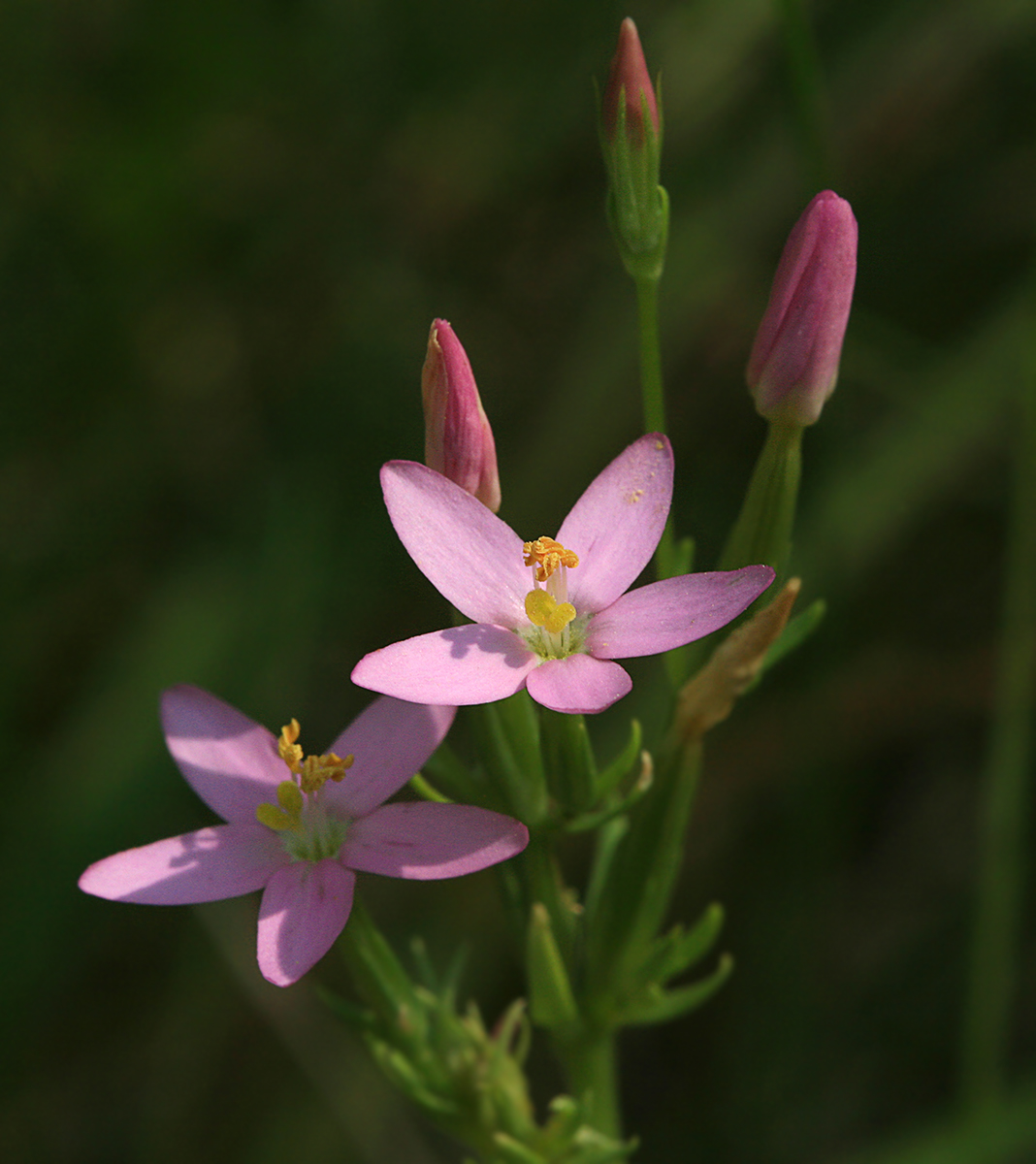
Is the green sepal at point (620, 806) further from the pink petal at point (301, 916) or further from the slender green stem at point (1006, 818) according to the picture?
the slender green stem at point (1006, 818)

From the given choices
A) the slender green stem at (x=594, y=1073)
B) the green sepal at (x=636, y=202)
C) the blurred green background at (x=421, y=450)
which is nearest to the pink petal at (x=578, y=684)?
the green sepal at (x=636, y=202)

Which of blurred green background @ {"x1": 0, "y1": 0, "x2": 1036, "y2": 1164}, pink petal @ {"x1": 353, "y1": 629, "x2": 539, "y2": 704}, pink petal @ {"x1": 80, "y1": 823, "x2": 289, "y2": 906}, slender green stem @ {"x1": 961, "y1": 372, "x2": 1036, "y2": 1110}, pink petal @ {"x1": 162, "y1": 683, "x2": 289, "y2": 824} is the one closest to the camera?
pink petal @ {"x1": 353, "y1": 629, "x2": 539, "y2": 704}

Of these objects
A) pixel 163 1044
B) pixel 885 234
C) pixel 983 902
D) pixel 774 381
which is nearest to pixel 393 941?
pixel 163 1044

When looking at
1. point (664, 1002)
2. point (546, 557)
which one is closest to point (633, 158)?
point (546, 557)

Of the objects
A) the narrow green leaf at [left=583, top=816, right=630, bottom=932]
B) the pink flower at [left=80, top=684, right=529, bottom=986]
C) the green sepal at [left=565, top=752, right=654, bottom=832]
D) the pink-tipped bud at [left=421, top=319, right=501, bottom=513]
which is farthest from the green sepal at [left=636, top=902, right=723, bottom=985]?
the pink-tipped bud at [left=421, top=319, right=501, bottom=513]

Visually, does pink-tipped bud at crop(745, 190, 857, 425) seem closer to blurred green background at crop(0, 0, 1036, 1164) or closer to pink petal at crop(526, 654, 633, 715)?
pink petal at crop(526, 654, 633, 715)

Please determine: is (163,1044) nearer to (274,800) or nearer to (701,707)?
(274,800)
